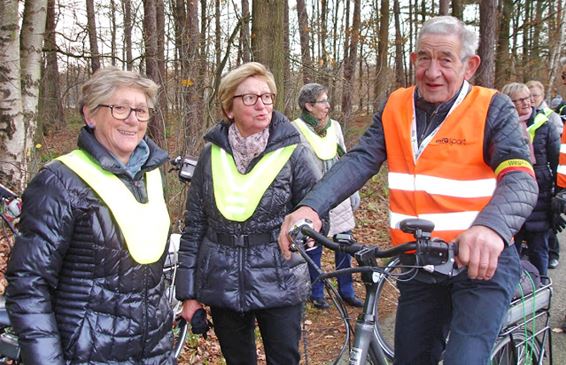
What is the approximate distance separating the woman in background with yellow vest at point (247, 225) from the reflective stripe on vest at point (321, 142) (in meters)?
2.37

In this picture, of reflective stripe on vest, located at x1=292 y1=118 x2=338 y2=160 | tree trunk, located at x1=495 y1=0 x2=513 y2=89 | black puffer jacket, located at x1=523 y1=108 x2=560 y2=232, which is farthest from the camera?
tree trunk, located at x1=495 y1=0 x2=513 y2=89

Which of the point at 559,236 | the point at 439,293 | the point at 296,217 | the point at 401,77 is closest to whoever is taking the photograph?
the point at 296,217

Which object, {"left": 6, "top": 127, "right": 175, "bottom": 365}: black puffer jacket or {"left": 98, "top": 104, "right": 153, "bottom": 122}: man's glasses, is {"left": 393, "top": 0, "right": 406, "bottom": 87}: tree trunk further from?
{"left": 6, "top": 127, "right": 175, "bottom": 365}: black puffer jacket

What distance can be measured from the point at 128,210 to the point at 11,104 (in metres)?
4.34

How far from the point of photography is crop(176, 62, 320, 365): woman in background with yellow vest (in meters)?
3.06

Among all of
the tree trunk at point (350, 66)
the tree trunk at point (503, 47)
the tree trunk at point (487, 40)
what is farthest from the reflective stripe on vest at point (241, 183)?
the tree trunk at point (503, 47)

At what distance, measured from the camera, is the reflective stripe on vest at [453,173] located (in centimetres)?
231

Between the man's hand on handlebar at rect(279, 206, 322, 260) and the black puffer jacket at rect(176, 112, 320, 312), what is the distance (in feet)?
2.48

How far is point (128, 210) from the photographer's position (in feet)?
7.71

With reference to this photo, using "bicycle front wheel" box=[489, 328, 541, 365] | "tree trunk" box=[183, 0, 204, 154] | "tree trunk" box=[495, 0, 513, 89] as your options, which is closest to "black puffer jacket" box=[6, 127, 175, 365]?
"bicycle front wheel" box=[489, 328, 541, 365]

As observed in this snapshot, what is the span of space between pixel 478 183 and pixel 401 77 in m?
22.6

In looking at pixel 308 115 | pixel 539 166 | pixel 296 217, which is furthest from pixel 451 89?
pixel 539 166

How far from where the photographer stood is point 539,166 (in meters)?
6.11

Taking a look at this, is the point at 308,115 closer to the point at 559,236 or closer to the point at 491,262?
the point at 491,262
